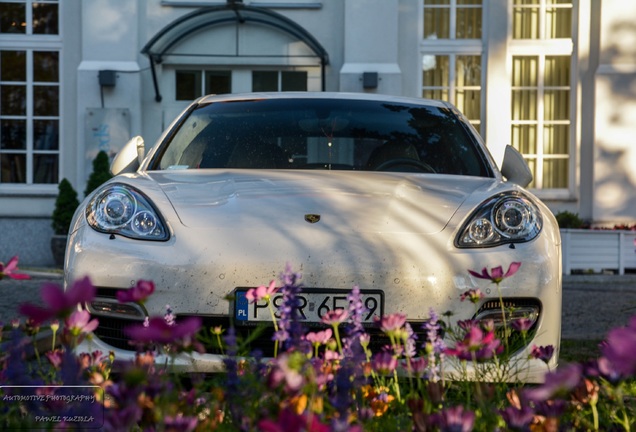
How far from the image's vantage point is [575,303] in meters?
8.62

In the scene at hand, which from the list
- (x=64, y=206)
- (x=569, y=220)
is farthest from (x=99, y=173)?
(x=569, y=220)

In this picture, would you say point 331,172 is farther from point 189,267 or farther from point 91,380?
point 91,380

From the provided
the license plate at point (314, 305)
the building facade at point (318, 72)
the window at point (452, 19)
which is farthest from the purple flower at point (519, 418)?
the window at point (452, 19)

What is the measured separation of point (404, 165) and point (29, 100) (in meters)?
12.2

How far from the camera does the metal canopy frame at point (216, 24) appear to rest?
15.1m

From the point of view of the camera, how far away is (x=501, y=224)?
12.4 feet

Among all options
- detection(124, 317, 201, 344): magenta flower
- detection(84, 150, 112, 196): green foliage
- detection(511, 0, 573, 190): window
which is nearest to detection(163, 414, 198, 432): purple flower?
detection(124, 317, 201, 344): magenta flower

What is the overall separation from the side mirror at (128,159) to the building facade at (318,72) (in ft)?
33.5

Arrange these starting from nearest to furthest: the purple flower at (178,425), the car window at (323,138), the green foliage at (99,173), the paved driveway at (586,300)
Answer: the purple flower at (178,425) → the car window at (323,138) → the paved driveway at (586,300) → the green foliage at (99,173)

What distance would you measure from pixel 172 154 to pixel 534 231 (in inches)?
74.1

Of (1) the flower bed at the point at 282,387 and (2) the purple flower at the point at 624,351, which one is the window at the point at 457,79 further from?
(2) the purple flower at the point at 624,351

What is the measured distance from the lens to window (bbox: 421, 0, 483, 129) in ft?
52.2

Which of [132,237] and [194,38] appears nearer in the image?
[132,237]

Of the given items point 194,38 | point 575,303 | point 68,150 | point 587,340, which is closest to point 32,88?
point 68,150
